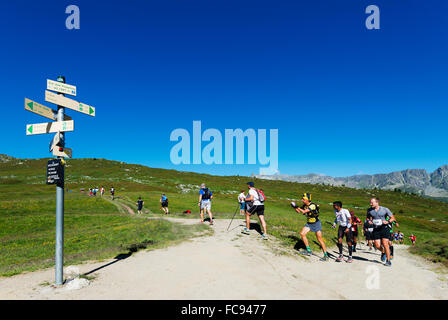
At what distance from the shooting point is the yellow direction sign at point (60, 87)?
7.96 m

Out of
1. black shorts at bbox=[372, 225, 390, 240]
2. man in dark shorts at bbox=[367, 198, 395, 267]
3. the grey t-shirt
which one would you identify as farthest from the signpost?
black shorts at bbox=[372, 225, 390, 240]

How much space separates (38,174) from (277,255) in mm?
143402

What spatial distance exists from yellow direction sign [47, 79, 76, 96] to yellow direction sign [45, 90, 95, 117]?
20 centimetres

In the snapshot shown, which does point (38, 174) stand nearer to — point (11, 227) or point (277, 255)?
point (11, 227)

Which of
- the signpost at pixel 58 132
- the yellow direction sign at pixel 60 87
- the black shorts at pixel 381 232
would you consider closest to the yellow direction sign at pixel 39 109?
the signpost at pixel 58 132

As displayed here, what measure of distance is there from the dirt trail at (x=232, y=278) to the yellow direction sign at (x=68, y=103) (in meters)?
5.90

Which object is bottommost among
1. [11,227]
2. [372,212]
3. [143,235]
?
[11,227]

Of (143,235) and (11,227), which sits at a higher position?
(143,235)

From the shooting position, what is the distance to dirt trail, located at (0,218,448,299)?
23.8ft

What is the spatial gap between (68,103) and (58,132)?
110 cm

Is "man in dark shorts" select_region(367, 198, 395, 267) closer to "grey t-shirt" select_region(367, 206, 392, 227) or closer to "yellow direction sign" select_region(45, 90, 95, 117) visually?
"grey t-shirt" select_region(367, 206, 392, 227)
